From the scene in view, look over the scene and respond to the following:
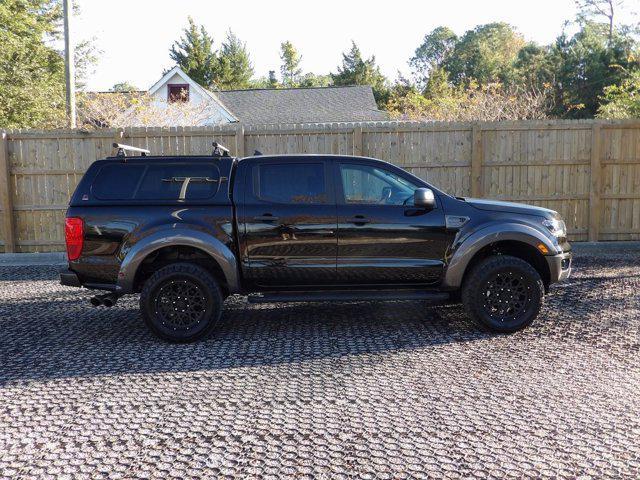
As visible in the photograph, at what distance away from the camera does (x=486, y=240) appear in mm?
6016

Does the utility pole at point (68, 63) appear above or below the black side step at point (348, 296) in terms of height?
above

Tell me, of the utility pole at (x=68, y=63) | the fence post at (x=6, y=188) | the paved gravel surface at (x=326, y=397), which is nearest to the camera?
the paved gravel surface at (x=326, y=397)

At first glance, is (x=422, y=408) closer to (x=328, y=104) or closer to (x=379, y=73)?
(x=328, y=104)

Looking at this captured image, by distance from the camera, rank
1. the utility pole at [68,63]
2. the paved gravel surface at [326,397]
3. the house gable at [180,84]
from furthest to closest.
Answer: the house gable at [180,84] < the utility pole at [68,63] < the paved gravel surface at [326,397]

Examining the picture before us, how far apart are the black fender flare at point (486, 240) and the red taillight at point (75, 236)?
3.63 m

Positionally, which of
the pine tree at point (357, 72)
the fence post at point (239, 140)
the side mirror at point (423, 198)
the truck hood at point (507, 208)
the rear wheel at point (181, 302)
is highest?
the pine tree at point (357, 72)

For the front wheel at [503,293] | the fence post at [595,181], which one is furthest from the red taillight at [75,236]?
the fence post at [595,181]

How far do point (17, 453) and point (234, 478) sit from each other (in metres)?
1.38

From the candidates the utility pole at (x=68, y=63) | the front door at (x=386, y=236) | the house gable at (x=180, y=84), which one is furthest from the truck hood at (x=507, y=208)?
the house gable at (x=180, y=84)

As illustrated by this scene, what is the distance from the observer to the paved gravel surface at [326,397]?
11.3 ft

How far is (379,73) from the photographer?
48438mm

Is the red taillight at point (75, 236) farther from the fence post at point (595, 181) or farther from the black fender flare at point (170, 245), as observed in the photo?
the fence post at point (595, 181)

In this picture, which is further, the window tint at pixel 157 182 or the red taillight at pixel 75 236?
the window tint at pixel 157 182

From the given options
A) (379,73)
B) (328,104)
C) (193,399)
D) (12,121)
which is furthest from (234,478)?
(379,73)
